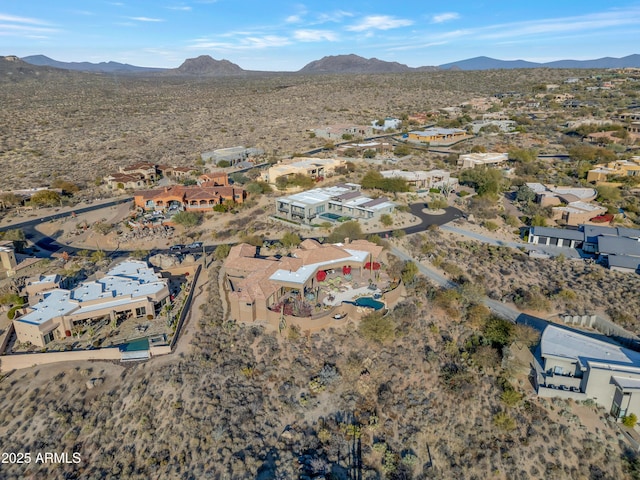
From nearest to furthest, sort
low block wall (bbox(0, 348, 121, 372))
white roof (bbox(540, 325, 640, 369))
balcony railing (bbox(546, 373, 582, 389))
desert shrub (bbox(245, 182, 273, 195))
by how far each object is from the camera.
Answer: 1. balcony railing (bbox(546, 373, 582, 389))
2. white roof (bbox(540, 325, 640, 369))
3. low block wall (bbox(0, 348, 121, 372))
4. desert shrub (bbox(245, 182, 273, 195))

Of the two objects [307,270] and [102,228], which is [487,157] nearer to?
[307,270]

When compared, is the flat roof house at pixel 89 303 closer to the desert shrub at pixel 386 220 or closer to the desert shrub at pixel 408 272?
the desert shrub at pixel 408 272

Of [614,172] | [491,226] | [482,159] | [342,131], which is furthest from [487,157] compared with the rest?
[342,131]

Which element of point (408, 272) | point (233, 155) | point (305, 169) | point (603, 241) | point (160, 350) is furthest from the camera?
point (233, 155)

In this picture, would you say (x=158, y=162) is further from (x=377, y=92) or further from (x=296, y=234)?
(x=377, y=92)

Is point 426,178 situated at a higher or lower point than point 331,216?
higher

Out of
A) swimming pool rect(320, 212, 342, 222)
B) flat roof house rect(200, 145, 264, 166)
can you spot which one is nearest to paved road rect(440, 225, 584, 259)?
swimming pool rect(320, 212, 342, 222)

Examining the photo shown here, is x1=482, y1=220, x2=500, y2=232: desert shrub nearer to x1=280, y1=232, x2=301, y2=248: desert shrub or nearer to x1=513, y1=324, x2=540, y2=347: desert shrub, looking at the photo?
x1=513, y1=324, x2=540, y2=347: desert shrub

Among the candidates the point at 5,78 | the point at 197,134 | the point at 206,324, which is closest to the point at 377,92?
Result: the point at 197,134
